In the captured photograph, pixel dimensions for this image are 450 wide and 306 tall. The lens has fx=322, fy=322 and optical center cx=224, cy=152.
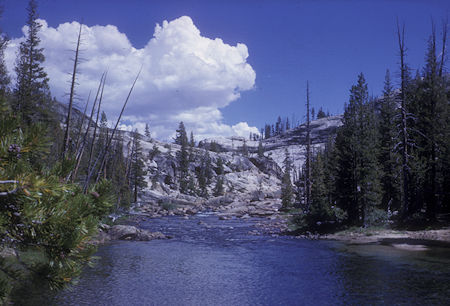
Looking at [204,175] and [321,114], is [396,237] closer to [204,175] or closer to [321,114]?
[204,175]

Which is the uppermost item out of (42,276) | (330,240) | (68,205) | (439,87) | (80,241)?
(439,87)

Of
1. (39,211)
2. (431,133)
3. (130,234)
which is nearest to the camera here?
(39,211)

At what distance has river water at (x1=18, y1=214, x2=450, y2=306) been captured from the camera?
12.0 metres

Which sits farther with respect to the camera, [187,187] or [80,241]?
[187,187]

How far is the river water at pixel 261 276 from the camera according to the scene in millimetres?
12039

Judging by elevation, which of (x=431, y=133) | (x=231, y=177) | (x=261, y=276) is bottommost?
(x=261, y=276)

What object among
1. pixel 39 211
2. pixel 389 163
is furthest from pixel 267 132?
pixel 39 211

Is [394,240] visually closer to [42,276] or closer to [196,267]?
[196,267]

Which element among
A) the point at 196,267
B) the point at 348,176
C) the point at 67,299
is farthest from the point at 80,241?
the point at 348,176

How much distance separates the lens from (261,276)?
15453mm

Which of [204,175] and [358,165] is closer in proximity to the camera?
[358,165]

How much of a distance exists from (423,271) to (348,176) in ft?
56.2

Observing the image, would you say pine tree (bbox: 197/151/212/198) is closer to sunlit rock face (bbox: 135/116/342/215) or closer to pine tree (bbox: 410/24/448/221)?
sunlit rock face (bbox: 135/116/342/215)

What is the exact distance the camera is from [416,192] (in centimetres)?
2970
